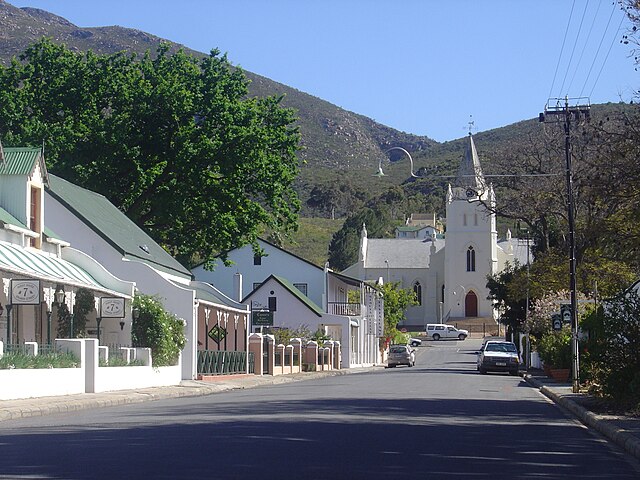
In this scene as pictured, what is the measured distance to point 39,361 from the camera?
2614 centimetres

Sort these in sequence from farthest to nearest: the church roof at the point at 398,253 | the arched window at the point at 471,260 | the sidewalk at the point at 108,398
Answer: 1. the church roof at the point at 398,253
2. the arched window at the point at 471,260
3. the sidewalk at the point at 108,398

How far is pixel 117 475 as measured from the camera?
36.3ft

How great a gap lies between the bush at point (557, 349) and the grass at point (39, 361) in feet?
68.2

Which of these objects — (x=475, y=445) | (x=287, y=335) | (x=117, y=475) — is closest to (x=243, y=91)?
(x=287, y=335)

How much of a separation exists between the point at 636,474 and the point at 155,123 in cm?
4018

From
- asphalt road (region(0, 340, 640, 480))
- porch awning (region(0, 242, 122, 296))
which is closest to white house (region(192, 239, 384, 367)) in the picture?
porch awning (region(0, 242, 122, 296))

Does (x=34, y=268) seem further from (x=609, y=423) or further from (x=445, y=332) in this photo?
(x=445, y=332)

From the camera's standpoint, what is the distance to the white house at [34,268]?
2894 centimetres

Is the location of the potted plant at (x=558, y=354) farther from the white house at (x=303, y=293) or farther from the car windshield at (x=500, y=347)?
the white house at (x=303, y=293)

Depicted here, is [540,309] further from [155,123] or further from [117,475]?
[117,475]

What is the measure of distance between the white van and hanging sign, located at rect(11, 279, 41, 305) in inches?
3575

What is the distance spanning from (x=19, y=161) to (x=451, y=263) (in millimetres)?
98896

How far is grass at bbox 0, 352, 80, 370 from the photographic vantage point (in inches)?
972

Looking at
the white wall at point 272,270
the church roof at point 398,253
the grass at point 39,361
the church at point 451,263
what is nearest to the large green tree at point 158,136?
the grass at point 39,361
